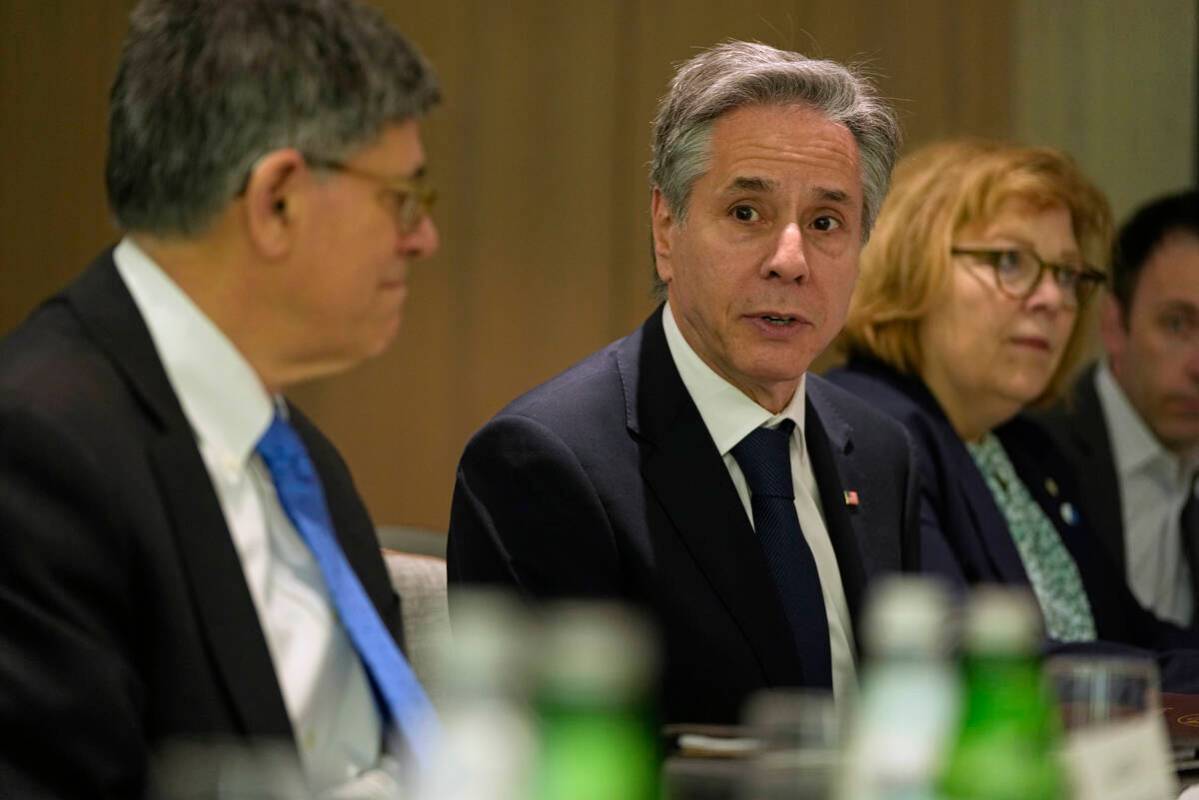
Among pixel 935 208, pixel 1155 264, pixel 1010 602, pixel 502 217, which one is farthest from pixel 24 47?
pixel 1010 602

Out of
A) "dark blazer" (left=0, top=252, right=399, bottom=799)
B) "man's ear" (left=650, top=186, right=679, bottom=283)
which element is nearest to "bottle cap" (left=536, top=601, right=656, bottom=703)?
"dark blazer" (left=0, top=252, right=399, bottom=799)

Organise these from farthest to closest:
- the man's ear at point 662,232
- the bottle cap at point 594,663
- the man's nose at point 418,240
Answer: the man's ear at point 662,232
the man's nose at point 418,240
the bottle cap at point 594,663

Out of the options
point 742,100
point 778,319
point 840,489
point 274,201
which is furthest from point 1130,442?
point 274,201

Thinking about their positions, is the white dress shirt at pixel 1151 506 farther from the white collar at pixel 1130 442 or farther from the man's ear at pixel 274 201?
the man's ear at pixel 274 201

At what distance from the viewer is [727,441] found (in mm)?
2414

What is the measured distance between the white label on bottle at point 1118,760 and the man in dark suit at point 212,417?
611mm

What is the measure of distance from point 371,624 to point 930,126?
4.37 meters

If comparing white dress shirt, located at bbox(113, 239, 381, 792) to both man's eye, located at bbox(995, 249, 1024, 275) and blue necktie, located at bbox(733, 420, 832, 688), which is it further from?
man's eye, located at bbox(995, 249, 1024, 275)

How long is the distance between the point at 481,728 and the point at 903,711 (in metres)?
0.35

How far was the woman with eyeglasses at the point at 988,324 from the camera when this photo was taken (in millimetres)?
3271

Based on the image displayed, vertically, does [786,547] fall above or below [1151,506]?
above

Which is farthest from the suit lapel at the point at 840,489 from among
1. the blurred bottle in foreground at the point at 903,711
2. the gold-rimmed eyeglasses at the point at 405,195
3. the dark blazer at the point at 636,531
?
the blurred bottle in foreground at the point at 903,711

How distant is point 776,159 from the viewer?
246 centimetres

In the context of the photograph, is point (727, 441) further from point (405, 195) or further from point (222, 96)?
point (222, 96)
